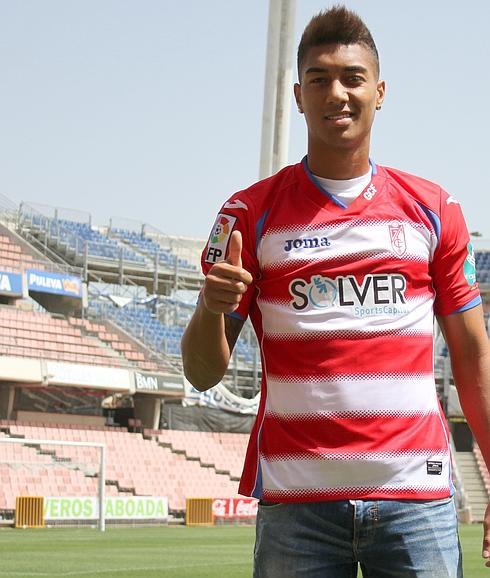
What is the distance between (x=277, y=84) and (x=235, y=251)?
813 inches

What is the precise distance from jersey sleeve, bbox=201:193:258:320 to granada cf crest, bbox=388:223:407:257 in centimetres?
34

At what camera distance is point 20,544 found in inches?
723

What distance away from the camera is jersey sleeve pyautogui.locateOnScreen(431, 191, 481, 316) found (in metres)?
2.99

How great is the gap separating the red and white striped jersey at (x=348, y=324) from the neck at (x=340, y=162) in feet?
0.13

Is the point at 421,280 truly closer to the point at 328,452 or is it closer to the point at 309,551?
the point at 328,452

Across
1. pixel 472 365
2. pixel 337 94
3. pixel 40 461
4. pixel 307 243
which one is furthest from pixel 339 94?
pixel 40 461

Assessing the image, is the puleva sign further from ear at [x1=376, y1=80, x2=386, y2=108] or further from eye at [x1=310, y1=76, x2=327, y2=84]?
eye at [x1=310, y1=76, x2=327, y2=84]

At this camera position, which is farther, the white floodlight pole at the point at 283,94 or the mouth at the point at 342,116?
the white floodlight pole at the point at 283,94

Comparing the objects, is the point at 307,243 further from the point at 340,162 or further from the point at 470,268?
the point at 470,268

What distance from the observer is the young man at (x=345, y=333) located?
2.76 m

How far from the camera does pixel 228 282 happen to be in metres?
2.69

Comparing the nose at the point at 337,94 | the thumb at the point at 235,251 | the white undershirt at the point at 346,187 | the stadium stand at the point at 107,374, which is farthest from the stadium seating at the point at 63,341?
the thumb at the point at 235,251

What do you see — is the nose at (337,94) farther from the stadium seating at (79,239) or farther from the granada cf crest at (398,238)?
the stadium seating at (79,239)

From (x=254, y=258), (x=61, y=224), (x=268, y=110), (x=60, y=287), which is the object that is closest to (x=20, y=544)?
(x=268, y=110)
